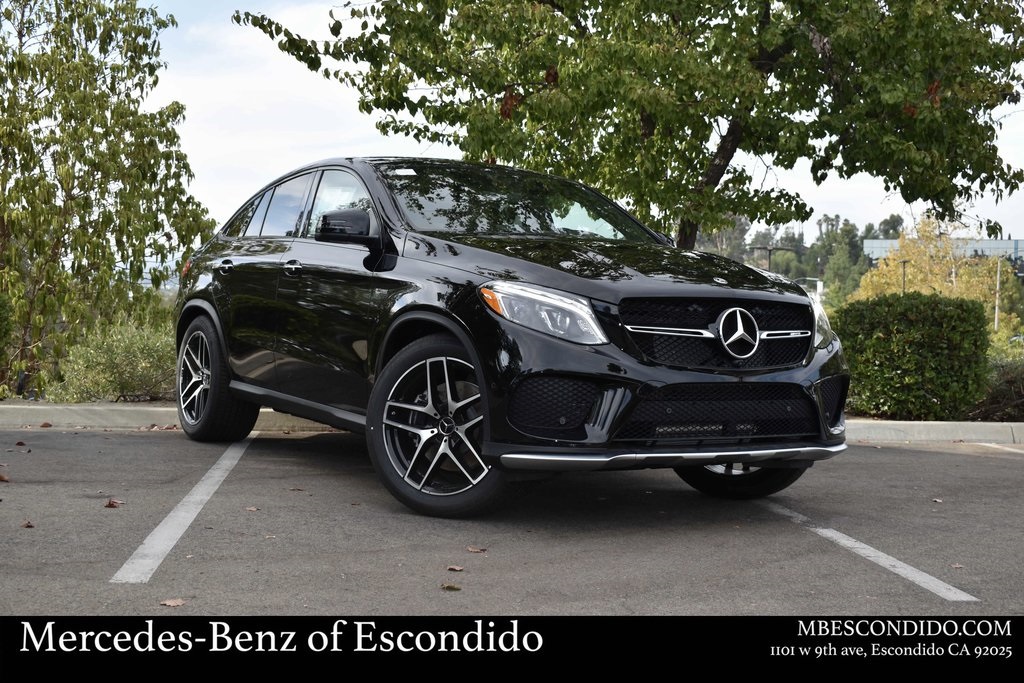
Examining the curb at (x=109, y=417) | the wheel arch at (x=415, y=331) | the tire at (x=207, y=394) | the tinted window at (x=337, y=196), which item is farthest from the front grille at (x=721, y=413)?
the curb at (x=109, y=417)

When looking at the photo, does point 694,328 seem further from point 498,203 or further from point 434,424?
point 498,203

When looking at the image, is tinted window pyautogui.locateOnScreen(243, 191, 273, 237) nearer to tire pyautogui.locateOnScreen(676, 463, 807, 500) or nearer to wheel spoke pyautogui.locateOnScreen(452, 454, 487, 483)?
wheel spoke pyautogui.locateOnScreen(452, 454, 487, 483)

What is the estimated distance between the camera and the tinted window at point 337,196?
22.5 feet

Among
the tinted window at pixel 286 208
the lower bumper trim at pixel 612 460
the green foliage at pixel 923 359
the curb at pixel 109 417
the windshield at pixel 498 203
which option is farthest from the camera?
the green foliage at pixel 923 359

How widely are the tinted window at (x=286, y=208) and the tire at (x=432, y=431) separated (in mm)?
1897

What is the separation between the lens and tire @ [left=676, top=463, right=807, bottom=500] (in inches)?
263

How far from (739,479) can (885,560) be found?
1516 millimetres

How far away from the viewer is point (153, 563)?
491 centimetres

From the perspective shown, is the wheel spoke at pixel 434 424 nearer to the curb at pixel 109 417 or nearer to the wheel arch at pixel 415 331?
the wheel arch at pixel 415 331

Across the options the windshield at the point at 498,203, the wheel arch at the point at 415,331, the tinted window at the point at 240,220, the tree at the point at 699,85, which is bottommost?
the wheel arch at the point at 415,331

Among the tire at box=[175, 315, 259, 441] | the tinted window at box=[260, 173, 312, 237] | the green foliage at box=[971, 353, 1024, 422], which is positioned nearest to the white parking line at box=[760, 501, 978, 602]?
the tinted window at box=[260, 173, 312, 237]

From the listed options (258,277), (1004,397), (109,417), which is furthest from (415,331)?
(1004,397)

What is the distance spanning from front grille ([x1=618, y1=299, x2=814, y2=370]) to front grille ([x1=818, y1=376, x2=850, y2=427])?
0.95 ft
